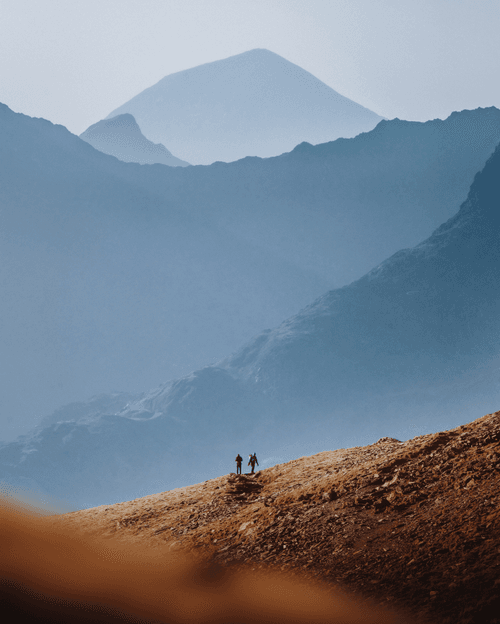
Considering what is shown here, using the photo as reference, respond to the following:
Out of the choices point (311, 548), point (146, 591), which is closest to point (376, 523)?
point (311, 548)

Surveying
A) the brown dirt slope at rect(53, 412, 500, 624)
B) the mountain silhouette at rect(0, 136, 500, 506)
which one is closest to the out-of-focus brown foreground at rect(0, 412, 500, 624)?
the brown dirt slope at rect(53, 412, 500, 624)

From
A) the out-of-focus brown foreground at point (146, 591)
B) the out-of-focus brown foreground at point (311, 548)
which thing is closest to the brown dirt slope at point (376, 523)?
the out-of-focus brown foreground at point (311, 548)

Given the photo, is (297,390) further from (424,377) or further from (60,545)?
(60,545)

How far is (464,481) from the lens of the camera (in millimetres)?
13070

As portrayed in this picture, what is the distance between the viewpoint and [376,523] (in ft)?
41.3

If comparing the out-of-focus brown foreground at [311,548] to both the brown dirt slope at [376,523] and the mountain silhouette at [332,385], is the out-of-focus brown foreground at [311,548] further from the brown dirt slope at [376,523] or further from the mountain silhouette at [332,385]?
the mountain silhouette at [332,385]

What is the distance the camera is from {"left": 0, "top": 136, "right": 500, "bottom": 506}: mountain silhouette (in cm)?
16888

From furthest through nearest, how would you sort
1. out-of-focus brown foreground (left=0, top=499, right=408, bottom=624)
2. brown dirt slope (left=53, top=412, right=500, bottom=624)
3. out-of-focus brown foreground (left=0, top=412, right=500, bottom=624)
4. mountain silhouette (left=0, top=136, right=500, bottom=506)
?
mountain silhouette (left=0, top=136, right=500, bottom=506)
out-of-focus brown foreground (left=0, top=499, right=408, bottom=624)
out-of-focus brown foreground (left=0, top=412, right=500, bottom=624)
brown dirt slope (left=53, top=412, right=500, bottom=624)

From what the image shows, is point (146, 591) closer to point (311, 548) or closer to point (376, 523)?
point (311, 548)

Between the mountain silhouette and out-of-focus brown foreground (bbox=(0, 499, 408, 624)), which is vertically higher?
the mountain silhouette

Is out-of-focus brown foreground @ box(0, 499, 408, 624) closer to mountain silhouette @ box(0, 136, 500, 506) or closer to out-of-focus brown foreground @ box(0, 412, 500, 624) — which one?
out-of-focus brown foreground @ box(0, 412, 500, 624)

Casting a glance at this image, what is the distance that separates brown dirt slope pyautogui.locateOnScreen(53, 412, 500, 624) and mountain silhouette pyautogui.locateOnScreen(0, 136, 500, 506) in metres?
158

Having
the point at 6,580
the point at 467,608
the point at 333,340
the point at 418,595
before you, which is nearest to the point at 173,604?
the point at 6,580

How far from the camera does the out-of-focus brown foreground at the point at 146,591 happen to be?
1005 centimetres
